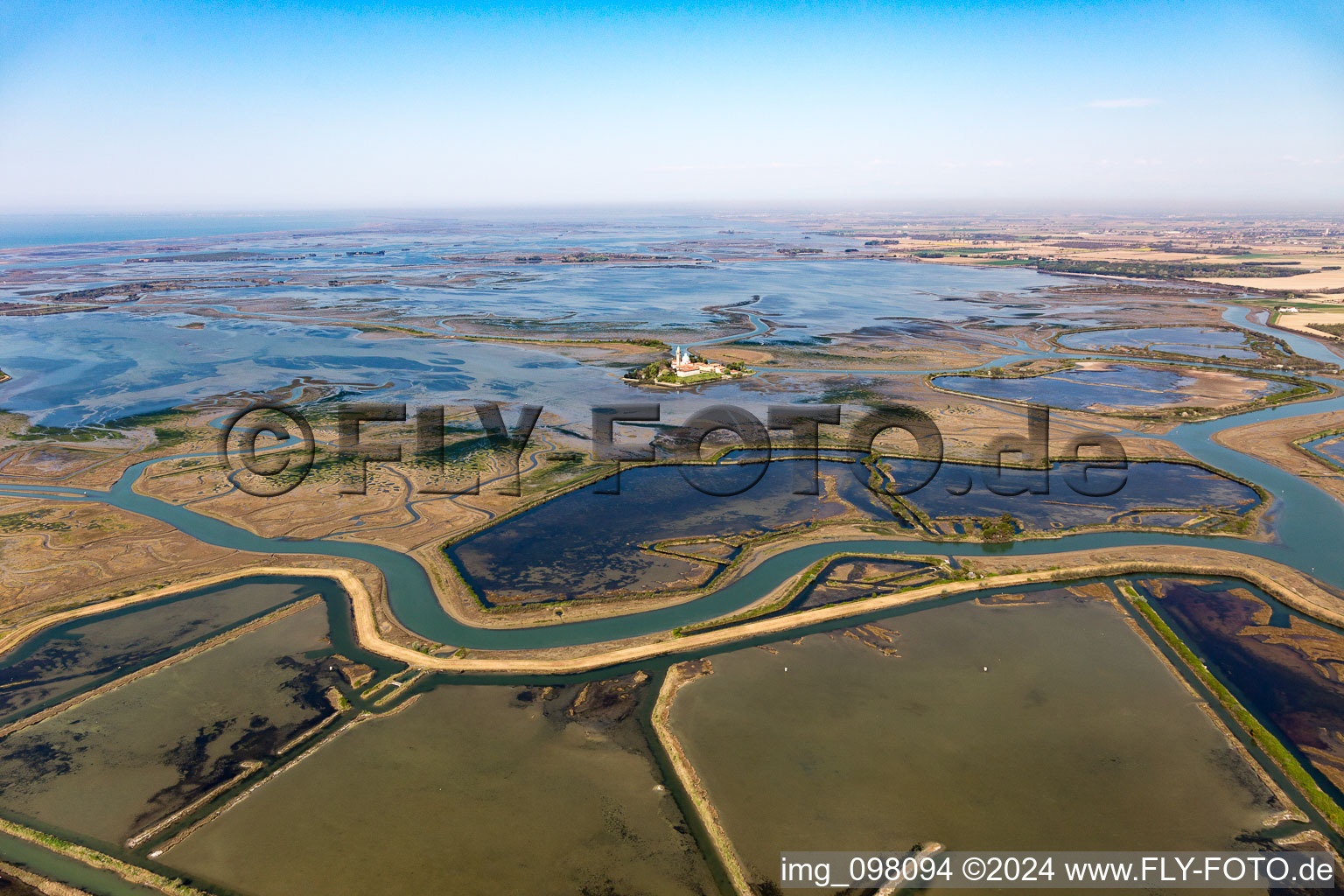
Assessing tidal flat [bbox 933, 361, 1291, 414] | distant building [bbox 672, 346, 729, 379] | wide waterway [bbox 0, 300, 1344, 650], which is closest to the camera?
wide waterway [bbox 0, 300, 1344, 650]

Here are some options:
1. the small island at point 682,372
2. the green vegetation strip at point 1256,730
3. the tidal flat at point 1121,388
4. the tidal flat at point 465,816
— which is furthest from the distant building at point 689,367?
the tidal flat at point 465,816

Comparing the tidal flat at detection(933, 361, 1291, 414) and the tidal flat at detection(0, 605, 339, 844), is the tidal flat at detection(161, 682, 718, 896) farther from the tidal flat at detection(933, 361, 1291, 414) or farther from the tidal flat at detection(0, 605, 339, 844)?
the tidal flat at detection(933, 361, 1291, 414)

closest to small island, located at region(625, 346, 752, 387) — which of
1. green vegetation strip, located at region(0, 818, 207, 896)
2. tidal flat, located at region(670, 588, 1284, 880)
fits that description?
tidal flat, located at region(670, 588, 1284, 880)

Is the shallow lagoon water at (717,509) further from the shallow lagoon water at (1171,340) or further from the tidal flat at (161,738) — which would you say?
the shallow lagoon water at (1171,340)

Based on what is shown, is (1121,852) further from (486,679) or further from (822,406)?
(822,406)

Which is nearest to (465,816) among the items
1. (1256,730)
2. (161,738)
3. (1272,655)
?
(161,738)

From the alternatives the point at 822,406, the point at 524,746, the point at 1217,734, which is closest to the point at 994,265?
the point at 822,406

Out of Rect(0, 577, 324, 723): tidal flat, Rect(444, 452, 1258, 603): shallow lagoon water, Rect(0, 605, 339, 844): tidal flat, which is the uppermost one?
Rect(444, 452, 1258, 603): shallow lagoon water

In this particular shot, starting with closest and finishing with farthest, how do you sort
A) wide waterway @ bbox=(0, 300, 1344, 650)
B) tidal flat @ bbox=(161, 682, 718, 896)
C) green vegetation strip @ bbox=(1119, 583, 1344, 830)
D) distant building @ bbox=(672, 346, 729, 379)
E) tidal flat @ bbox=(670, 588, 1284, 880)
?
tidal flat @ bbox=(161, 682, 718, 896) → tidal flat @ bbox=(670, 588, 1284, 880) → green vegetation strip @ bbox=(1119, 583, 1344, 830) → wide waterway @ bbox=(0, 300, 1344, 650) → distant building @ bbox=(672, 346, 729, 379)
